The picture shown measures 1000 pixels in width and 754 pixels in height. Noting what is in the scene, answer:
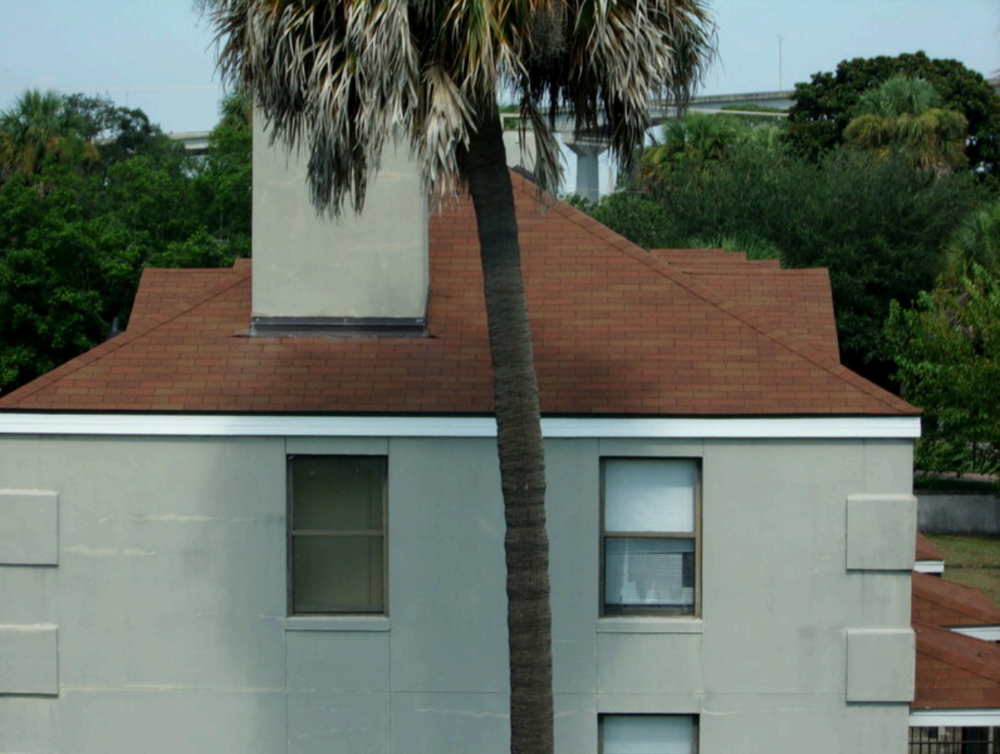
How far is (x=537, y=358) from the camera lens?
13445 mm

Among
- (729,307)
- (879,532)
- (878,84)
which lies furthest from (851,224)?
(879,532)

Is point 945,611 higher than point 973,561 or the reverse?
higher

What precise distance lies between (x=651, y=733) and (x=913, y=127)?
155 ft

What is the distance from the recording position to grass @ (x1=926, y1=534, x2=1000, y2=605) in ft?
106

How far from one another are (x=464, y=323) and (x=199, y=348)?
245cm

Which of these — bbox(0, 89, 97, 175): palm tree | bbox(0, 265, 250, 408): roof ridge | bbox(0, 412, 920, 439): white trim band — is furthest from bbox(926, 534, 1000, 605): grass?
bbox(0, 89, 97, 175): palm tree

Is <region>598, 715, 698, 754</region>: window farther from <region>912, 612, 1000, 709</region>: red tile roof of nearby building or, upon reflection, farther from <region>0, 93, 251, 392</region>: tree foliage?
<region>0, 93, 251, 392</region>: tree foliage

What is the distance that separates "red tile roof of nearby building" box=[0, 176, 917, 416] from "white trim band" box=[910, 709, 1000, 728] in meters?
2.82

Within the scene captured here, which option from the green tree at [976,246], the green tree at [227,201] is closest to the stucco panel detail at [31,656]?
the green tree at [227,201]

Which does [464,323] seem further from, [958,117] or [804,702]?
[958,117]

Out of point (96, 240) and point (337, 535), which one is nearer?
point (337, 535)

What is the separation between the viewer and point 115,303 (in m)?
40.1

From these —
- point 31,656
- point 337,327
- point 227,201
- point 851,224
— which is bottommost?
point 31,656

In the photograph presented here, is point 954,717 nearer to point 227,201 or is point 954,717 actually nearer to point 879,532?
point 879,532
